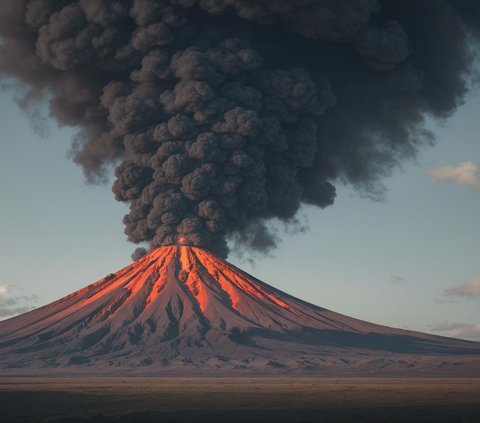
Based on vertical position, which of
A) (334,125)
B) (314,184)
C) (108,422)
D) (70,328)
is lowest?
(108,422)

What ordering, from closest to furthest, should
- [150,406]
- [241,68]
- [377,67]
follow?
[150,406]
[241,68]
[377,67]

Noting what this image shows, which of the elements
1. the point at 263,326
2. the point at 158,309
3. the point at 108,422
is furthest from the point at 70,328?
the point at 108,422

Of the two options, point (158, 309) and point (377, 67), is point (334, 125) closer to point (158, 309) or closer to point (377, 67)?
point (377, 67)

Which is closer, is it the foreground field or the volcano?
the foreground field

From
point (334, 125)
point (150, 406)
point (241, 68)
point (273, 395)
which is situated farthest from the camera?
point (334, 125)

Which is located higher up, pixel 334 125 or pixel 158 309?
pixel 334 125
